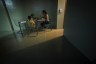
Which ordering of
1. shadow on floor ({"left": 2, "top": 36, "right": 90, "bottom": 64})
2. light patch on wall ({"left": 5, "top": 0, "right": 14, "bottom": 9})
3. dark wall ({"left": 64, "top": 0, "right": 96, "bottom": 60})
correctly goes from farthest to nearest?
1. light patch on wall ({"left": 5, "top": 0, "right": 14, "bottom": 9})
2. shadow on floor ({"left": 2, "top": 36, "right": 90, "bottom": 64})
3. dark wall ({"left": 64, "top": 0, "right": 96, "bottom": 60})

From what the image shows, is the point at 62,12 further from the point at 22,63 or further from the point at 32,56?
the point at 22,63

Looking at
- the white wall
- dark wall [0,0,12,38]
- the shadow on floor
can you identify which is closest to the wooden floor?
the shadow on floor

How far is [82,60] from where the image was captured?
224 centimetres

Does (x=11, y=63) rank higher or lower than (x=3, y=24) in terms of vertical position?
lower

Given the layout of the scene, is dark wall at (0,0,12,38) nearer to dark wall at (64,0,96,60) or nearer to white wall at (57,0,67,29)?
white wall at (57,0,67,29)

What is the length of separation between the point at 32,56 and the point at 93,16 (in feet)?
6.52

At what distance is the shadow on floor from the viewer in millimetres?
2242

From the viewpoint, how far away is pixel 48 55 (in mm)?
2488

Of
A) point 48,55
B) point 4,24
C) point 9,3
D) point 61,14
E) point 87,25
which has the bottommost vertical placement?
point 48,55

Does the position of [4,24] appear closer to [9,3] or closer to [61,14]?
[9,3]

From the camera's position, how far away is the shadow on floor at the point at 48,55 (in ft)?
7.36

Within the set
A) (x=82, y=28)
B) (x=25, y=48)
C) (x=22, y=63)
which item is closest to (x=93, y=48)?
(x=82, y=28)

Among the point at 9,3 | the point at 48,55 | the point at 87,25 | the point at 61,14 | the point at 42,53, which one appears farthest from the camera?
the point at 61,14

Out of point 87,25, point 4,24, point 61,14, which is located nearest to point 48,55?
point 87,25
